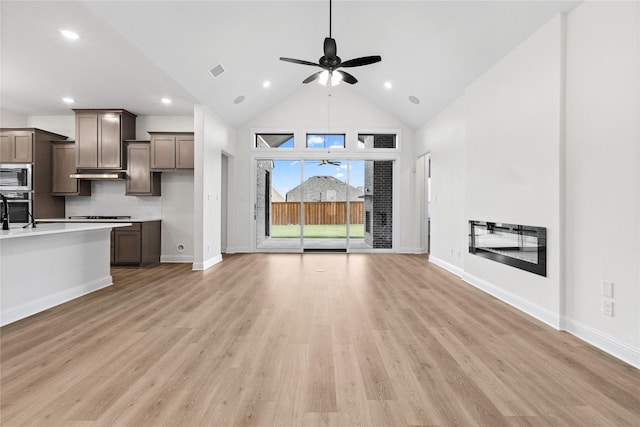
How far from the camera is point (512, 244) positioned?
3.59 m

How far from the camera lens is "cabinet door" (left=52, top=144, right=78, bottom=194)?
601 centimetres

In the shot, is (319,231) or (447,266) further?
(319,231)

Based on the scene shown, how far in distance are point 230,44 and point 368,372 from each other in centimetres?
440

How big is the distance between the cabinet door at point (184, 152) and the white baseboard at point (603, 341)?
576 centimetres

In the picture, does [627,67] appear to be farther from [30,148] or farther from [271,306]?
[30,148]

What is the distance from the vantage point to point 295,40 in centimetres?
521

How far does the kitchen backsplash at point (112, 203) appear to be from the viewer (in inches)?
247

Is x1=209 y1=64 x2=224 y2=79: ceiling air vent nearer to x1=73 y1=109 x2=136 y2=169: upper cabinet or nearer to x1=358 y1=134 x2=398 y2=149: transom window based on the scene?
x1=73 y1=109 x2=136 y2=169: upper cabinet

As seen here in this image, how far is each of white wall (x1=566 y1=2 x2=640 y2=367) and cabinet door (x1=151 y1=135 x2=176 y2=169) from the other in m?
5.74

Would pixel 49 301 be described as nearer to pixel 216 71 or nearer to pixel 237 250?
pixel 216 71

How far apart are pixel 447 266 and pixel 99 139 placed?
262 inches

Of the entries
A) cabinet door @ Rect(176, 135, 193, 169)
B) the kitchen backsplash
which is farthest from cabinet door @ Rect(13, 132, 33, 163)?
cabinet door @ Rect(176, 135, 193, 169)

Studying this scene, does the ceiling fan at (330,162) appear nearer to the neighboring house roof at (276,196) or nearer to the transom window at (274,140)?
the transom window at (274,140)

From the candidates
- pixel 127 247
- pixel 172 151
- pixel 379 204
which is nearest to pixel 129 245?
pixel 127 247
